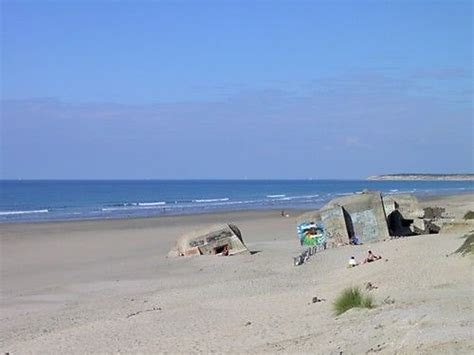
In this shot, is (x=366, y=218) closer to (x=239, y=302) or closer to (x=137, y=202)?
(x=239, y=302)

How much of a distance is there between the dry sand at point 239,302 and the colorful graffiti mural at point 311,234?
0.58m

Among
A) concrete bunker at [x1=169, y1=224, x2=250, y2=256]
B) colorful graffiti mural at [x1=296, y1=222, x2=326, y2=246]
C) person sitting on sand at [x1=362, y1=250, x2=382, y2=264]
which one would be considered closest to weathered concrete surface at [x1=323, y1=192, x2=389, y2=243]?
colorful graffiti mural at [x1=296, y1=222, x2=326, y2=246]

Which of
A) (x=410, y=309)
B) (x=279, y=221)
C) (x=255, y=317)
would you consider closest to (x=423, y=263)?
(x=255, y=317)

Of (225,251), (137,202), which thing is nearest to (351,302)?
(225,251)

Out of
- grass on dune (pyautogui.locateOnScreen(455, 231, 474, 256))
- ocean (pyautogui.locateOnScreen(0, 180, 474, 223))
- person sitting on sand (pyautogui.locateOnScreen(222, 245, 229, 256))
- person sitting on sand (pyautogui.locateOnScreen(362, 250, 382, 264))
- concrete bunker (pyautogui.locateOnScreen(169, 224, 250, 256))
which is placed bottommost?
person sitting on sand (pyautogui.locateOnScreen(362, 250, 382, 264))

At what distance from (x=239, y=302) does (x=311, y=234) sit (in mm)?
10768

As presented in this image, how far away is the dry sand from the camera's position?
8.95 m

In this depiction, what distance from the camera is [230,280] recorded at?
1825cm

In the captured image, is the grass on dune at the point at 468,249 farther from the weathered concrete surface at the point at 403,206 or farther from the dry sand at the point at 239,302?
the weathered concrete surface at the point at 403,206

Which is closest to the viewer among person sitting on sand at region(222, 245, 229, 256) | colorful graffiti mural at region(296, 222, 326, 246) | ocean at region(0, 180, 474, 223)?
person sitting on sand at region(222, 245, 229, 256)

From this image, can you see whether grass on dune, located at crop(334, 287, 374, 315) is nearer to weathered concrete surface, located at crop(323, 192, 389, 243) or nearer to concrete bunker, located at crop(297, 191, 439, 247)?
concrete bunker, located at crop(297, 191, 439, 247)

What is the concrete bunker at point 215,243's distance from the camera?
24.2 metres

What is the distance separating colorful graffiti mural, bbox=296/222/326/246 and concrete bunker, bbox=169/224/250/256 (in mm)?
2177

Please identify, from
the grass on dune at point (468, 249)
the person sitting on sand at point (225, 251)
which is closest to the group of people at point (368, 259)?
the grass on dune at point (468, 249)
